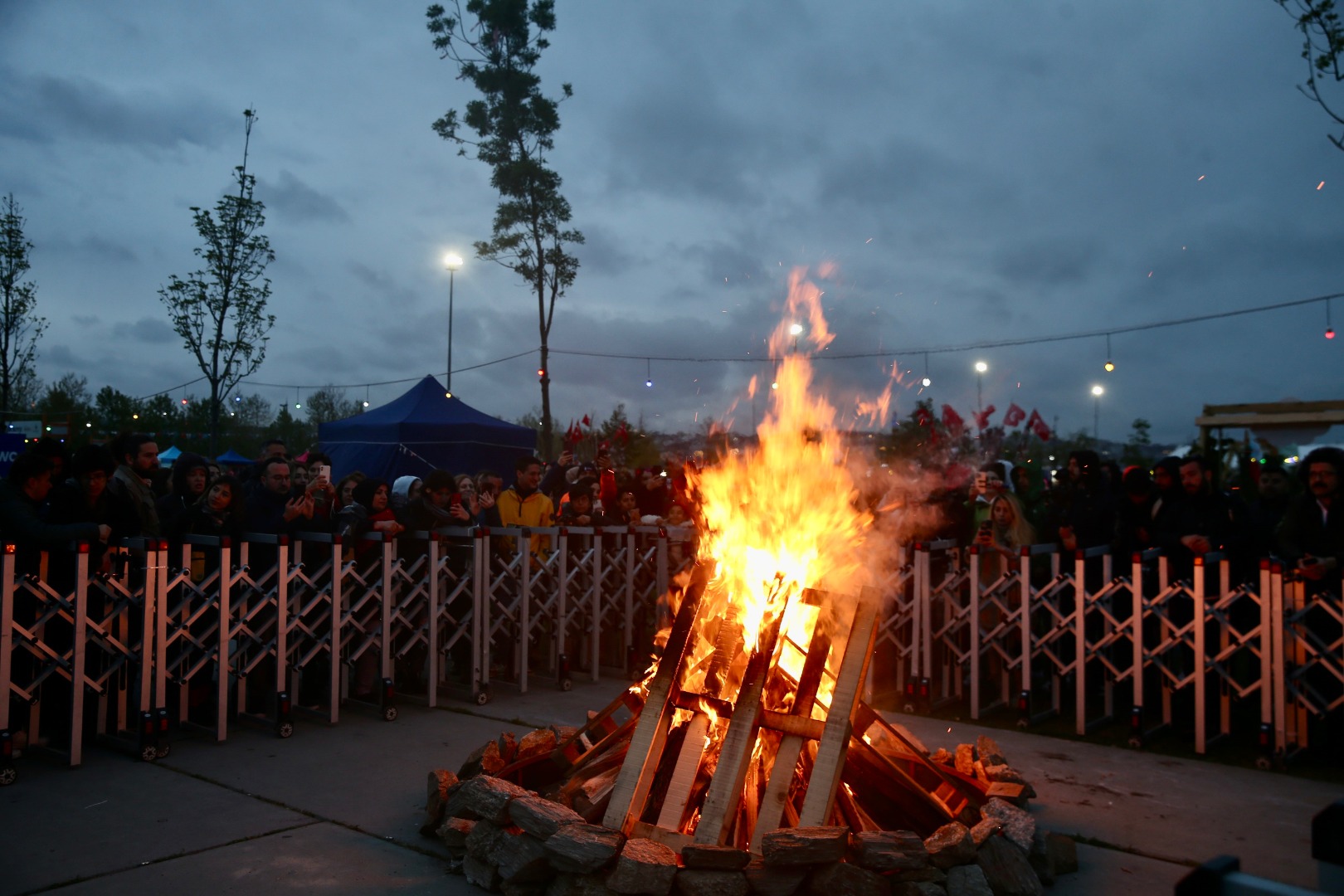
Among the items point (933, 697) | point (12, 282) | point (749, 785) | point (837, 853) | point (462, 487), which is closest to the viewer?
point (837, 853)

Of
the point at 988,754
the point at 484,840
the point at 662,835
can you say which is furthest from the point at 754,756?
the point at 988,754

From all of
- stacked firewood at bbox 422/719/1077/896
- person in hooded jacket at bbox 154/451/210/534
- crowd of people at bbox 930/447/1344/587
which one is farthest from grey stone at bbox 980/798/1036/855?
person in hooded jacket at bbox 154/451/210/534

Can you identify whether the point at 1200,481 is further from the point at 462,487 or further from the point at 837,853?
the point at 462,487

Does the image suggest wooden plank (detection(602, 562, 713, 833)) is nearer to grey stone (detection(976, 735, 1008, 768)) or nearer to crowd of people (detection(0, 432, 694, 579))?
grey stone (detection(976, 735, 1008, 768))

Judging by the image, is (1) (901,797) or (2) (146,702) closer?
(1) (901,797)

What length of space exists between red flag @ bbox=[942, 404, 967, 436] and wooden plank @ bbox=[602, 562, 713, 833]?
1070cm

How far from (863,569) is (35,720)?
21.0ft

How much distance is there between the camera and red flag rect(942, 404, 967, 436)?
582 inches

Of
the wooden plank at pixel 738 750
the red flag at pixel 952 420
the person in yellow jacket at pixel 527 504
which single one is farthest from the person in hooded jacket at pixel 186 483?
the red flag at pixel 952 420

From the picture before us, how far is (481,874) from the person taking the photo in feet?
14.0

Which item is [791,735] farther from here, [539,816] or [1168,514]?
[1168,514]

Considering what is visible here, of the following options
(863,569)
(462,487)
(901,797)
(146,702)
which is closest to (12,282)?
(462,487)

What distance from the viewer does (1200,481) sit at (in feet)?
25.4

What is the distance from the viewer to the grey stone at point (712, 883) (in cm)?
376
